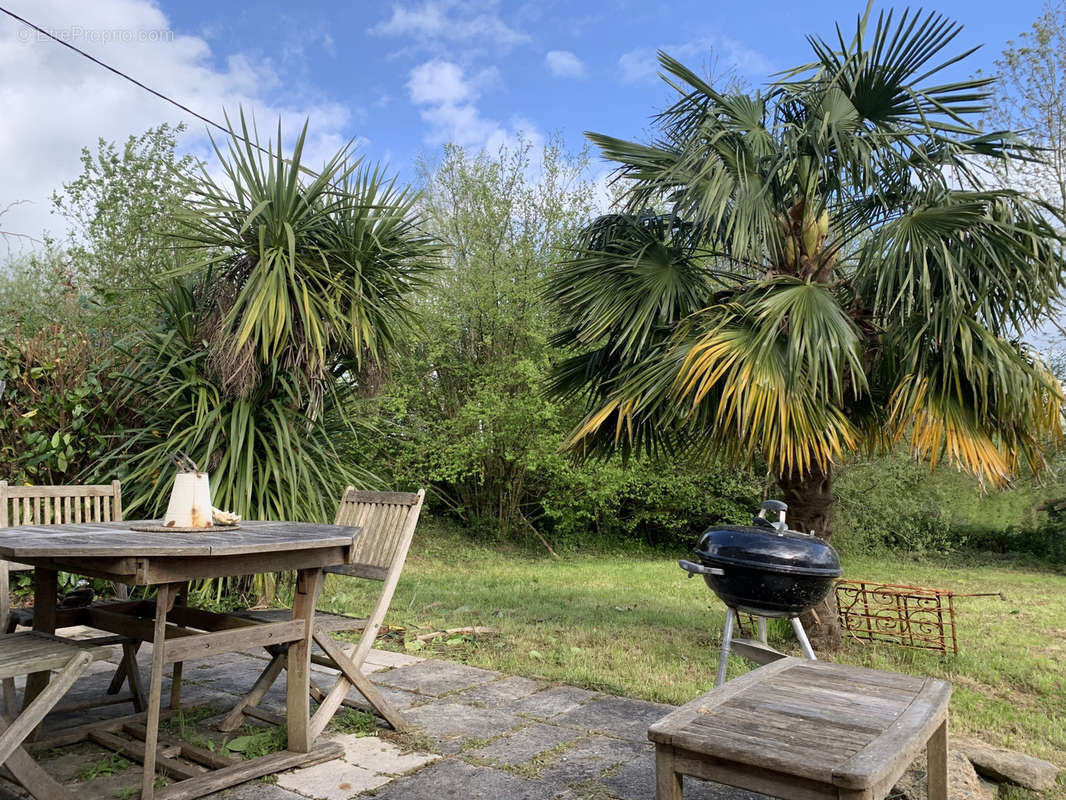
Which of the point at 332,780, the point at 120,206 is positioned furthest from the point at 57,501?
the point at 120,206

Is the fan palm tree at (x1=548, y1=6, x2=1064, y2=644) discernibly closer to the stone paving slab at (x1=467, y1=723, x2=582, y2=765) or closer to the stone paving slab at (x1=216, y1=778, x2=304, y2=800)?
the stone paving slab at (x1=467, y1=723, x2=582, y2=765)

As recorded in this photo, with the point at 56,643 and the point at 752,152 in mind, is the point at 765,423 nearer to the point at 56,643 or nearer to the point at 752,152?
the point at 752,152

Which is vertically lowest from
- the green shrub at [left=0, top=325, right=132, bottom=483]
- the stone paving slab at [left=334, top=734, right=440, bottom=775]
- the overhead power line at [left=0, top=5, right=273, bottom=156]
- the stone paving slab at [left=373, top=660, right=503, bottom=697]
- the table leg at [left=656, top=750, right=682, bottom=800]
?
the stone paving slab at [left=373, top=660, right=503, bottom=697]

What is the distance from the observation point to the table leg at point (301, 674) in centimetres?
262

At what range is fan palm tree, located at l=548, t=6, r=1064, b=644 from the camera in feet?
13.1

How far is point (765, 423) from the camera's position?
12.6 ft

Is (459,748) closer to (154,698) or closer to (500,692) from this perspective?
(500,692)

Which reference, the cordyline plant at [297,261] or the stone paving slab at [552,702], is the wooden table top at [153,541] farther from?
the cordyline plant at [297,261]

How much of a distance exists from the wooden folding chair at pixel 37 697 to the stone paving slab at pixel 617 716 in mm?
1764

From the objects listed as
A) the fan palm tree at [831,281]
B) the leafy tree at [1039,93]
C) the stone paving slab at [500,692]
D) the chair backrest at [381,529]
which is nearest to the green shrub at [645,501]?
the fan palm tree at [831,281]

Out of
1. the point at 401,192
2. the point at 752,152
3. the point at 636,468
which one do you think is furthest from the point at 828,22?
the point at 636,468

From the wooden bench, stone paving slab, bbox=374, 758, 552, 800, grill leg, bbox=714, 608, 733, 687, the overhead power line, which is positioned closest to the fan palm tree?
grill leg, bbox=714, 608, 733, 687

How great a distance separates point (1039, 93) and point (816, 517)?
957 centimetres

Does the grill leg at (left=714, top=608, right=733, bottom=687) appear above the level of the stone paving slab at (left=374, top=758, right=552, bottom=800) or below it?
above
